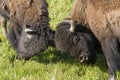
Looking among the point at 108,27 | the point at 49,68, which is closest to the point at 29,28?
the point at 49,68

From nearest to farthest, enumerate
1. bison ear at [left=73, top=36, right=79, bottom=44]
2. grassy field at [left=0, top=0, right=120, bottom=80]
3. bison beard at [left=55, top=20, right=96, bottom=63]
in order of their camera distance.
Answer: grassy field at [left=0, top=0, right=120, bottom=80] < bison beard at [left=55, top=20, right=96, bottom=63] < bison ear at [left=73, top=36, right=79, bottom=44]

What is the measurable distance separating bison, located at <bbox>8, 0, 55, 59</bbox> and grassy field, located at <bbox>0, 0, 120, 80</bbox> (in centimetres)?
21

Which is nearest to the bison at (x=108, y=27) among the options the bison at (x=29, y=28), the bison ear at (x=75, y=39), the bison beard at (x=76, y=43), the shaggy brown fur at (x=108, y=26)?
the shaggy brown fur at (x=108, y=26)

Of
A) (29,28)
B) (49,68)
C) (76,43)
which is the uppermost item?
(29,28)

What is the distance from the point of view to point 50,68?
7395mm

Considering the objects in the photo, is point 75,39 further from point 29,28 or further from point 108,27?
point 29,28

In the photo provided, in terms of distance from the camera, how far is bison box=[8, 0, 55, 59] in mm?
7280

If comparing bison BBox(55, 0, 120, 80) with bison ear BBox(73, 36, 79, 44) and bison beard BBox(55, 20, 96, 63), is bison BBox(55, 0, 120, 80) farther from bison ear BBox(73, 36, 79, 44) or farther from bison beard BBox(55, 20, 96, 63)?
bison ear BBox(73, 36, 79, 44)

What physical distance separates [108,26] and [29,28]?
1.41 m

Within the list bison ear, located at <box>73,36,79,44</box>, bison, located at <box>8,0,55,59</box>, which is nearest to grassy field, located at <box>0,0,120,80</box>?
bison, located at <box>8,0,55,59</box>

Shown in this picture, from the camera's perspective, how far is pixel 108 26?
712 centimetres

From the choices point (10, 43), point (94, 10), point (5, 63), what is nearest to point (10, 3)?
point (10, 43)

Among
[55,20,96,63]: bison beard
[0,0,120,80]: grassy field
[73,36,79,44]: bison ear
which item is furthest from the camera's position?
[73,36,79,44]: bison ear

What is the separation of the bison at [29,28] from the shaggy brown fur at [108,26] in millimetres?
815
